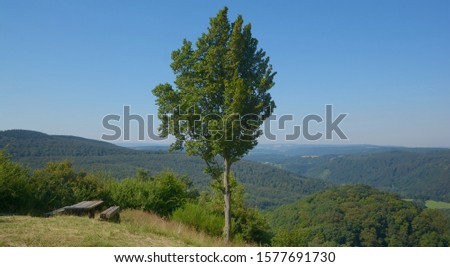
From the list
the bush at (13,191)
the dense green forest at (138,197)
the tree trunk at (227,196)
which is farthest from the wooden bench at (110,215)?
the tree trunk at (227,196)

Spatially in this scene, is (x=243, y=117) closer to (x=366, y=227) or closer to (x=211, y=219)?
(x=211, y=219)

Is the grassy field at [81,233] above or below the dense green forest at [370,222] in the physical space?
above

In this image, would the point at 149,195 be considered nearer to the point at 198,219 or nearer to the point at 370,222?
the point at 198,219

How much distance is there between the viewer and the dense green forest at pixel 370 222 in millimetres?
82713

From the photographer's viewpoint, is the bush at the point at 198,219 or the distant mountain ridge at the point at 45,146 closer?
the bush at the point at 198,219

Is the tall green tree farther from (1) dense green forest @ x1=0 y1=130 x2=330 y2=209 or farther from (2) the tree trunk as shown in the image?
(1) dense green forest @ x1=0 y1=130 x2=330 y2=209

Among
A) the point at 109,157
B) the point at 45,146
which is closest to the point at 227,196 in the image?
the point at 45,146

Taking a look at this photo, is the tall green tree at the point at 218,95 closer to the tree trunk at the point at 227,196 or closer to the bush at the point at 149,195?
the tree trunk at the point at 227,196

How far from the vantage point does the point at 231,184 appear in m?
13.9

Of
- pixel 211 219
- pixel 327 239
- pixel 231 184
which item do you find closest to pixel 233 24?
pixel 231 184

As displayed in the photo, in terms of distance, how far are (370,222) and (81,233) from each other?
9080 centimetres

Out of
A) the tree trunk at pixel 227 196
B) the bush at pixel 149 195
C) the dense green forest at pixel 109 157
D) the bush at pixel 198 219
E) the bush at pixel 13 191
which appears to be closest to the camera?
the bush at pixel 13 191

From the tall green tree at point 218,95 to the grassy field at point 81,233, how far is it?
371 centimetres

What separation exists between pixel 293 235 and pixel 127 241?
9.16m
